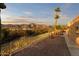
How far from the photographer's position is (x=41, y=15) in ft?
10.8

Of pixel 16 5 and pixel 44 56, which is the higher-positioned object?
pixel 16 5

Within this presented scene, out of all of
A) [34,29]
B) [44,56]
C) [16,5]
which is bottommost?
[44,56]

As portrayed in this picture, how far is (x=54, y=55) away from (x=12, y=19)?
572 millimetres

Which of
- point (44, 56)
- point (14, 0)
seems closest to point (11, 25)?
point (14, 0)

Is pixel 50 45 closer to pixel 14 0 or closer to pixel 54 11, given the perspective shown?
pixel 54 11

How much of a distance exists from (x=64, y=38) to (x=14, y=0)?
65cm

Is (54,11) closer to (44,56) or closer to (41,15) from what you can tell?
(41,15)

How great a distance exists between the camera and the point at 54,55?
10.7 ft

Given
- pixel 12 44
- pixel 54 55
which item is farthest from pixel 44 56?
pixel 12 44

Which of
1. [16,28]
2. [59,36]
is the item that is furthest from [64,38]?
[16,28]

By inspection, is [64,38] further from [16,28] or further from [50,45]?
[16,28]

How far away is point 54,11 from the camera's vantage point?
3295 millimetres

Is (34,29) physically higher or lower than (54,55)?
higher

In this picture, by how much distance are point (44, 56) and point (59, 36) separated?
0.27 meters
